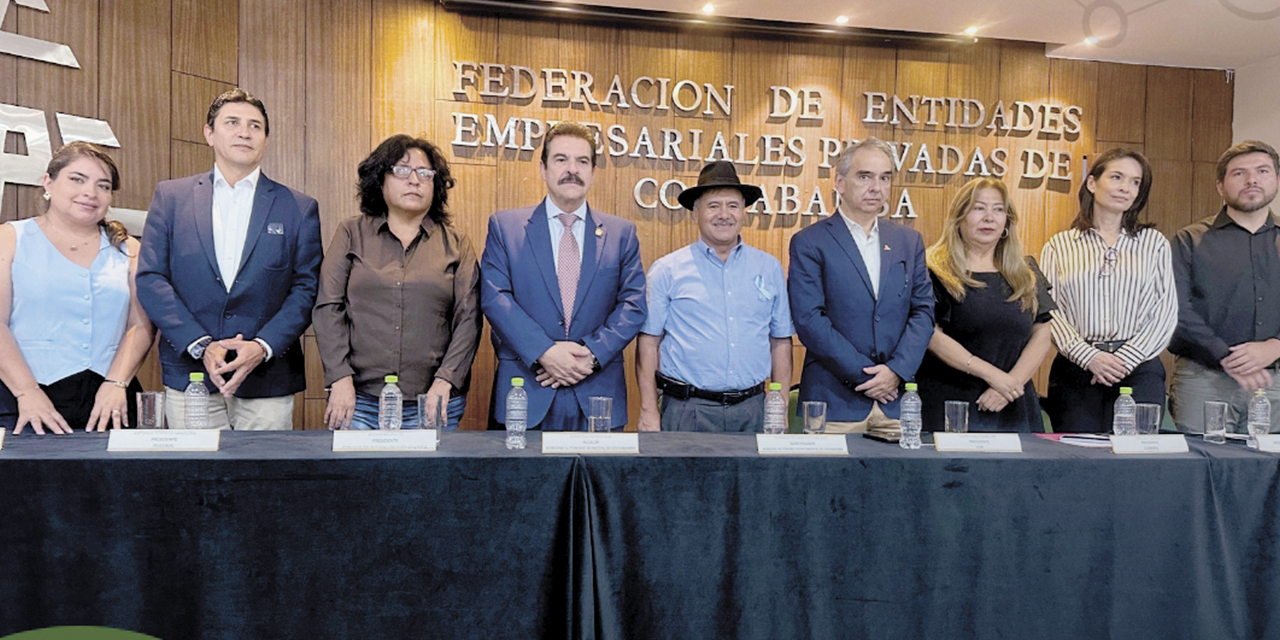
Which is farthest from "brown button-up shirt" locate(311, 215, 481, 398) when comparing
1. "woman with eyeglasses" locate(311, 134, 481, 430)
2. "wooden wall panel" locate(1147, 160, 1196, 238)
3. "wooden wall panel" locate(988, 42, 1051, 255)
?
"wooden wall panel" locate(1147, 160, 1196, 238)

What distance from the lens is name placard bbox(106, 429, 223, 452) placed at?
1.81 metres

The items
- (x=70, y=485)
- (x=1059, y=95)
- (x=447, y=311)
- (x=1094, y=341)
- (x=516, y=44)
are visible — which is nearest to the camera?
(x=70, y=485)

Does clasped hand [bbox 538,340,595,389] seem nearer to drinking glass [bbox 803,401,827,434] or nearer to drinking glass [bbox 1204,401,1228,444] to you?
drinking glass [bbox 803,401,827,434]

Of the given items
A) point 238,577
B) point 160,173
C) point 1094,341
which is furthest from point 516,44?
point 238,577

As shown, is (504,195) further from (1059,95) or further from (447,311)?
(1059,95)

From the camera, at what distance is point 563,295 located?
112 inches

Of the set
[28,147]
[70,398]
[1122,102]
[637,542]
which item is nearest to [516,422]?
[637,542]

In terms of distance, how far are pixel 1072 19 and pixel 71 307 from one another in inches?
212

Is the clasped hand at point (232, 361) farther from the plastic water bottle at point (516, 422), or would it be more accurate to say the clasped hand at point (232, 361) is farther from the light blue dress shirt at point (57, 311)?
the plastic water bottle at point (516, 422)

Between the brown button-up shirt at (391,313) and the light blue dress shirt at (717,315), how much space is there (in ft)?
2.32

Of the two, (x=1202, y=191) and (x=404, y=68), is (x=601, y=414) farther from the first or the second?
(x=1202, y=191)

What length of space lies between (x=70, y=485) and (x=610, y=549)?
3.83 feet

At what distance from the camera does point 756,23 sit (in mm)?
5137

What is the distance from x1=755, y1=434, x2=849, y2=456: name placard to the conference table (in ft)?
0.11
